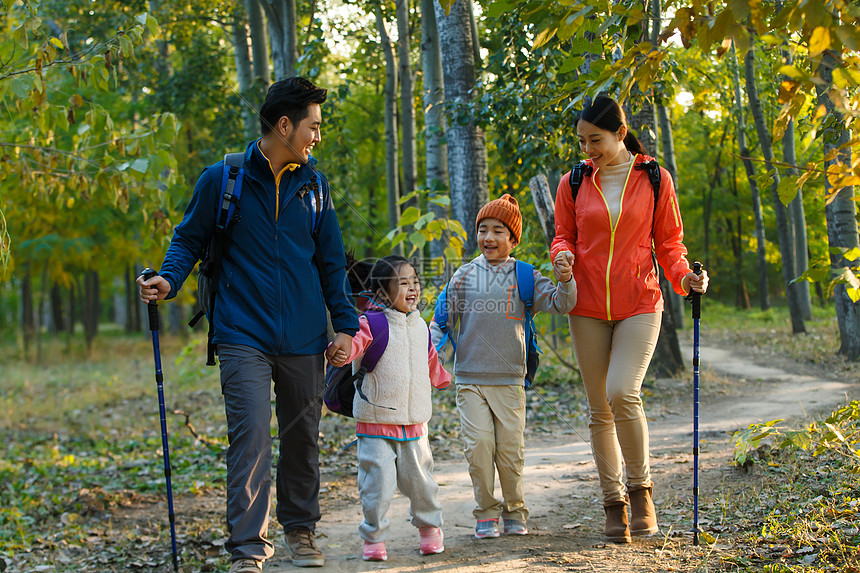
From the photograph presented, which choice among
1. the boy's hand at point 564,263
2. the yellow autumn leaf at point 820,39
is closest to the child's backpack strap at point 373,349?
the boy's hand at point 564,263

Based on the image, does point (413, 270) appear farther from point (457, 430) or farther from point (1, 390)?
point (1, 390)

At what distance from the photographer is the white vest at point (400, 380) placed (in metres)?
4.41

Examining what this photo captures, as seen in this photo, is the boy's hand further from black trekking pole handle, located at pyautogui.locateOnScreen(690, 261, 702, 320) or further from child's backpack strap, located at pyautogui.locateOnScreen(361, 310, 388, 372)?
child's backpack strap, located at pyautogui.locateOnScreen(361, 310, 388, 372)

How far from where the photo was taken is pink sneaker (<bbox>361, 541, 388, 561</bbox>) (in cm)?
424

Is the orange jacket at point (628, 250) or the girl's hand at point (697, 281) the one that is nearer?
the girl's hand at point (697, 281)

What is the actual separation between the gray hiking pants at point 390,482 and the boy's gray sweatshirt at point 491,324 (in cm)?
59

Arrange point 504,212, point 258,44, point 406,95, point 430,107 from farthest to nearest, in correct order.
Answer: point 406,95 → point 258,44 → point 430,107 → point 504,212

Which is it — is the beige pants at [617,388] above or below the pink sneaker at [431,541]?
above

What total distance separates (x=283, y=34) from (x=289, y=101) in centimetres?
857

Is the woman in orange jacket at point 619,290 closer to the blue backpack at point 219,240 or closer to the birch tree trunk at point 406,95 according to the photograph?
the blue backpack at point 219,240

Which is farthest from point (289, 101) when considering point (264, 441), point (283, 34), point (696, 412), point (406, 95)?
point (406, 95)

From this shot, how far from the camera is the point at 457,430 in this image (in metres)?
8.30

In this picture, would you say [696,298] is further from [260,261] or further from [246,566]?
[246,566]

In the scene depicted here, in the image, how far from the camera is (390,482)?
4.34 metres
